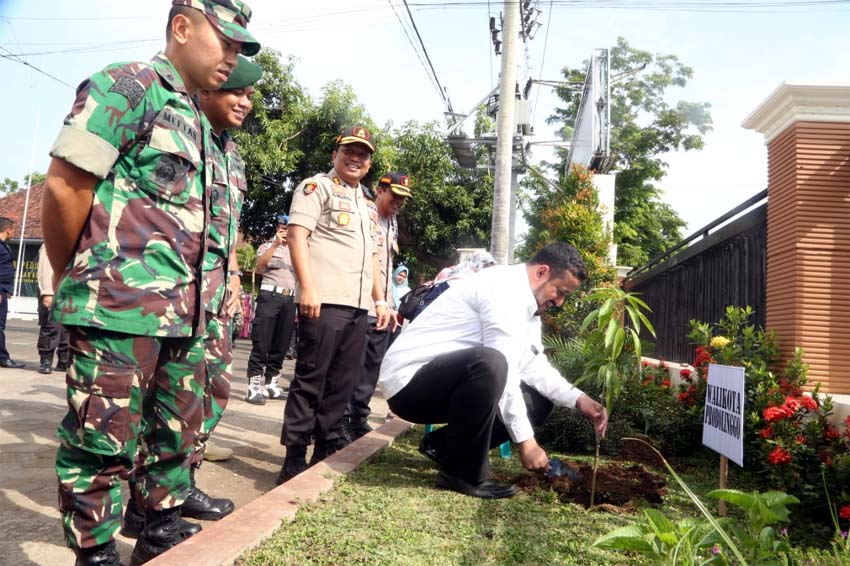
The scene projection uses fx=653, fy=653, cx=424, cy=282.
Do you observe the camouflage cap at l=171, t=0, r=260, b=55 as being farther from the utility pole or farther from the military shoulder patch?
the utility pole

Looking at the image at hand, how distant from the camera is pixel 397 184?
4.95 metres

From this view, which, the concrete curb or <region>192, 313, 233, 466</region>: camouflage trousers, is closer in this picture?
the concrete curb

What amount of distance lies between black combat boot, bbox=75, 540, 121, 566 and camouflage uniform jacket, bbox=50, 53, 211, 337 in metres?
0.63

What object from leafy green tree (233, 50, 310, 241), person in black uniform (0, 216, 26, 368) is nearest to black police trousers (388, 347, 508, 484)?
person in black uniform (0, 216, 26, 368)

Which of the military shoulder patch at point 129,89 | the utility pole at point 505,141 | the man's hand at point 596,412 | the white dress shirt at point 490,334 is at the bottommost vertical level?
the man's hand at point 596,412

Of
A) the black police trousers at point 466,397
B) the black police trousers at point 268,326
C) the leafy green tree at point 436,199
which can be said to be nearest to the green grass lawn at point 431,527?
the black police trousers at point 466,397

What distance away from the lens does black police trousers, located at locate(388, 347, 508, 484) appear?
309 cm

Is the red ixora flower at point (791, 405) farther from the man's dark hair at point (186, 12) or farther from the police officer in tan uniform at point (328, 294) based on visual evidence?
the man's dark hair at point (186, 12)

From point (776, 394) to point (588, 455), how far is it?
148 cm

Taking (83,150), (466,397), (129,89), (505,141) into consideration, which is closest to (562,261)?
(466,397)

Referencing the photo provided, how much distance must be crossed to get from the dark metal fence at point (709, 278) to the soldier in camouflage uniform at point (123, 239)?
146 inches

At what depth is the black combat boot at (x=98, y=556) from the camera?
1.88 metres

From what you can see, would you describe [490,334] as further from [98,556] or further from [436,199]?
[436,199]

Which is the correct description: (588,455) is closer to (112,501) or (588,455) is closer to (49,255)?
(112,501)
